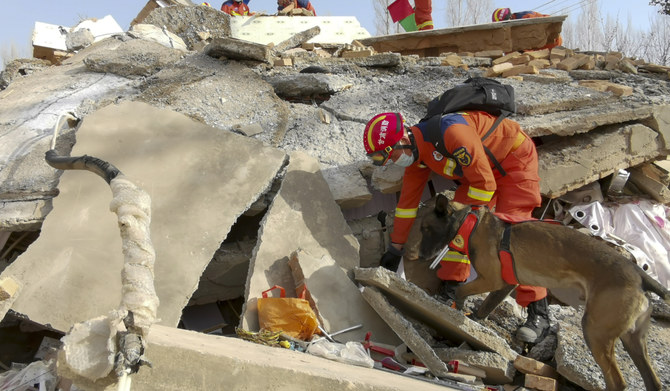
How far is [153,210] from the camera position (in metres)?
3.79

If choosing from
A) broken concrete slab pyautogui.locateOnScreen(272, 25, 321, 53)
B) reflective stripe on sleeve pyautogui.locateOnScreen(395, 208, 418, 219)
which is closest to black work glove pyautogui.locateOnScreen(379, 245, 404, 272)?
reflective stripe on sleeve pyautogui.locateOnScreen(395, 208, 418, 219)

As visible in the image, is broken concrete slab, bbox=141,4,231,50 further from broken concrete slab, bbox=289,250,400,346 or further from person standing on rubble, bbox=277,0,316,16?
broken concrete slab, bbox=289,250,400,346

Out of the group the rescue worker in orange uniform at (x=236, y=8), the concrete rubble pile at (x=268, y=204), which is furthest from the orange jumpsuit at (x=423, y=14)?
the rescue worker in orange uniform at (x=236, y=8)

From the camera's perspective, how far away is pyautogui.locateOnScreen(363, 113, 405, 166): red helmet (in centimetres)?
398

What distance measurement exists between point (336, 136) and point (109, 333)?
3.57m

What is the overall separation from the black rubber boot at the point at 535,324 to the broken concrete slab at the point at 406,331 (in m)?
0.87

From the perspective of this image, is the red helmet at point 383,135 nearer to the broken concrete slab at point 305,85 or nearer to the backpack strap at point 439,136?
the backpack strap at point 439,136

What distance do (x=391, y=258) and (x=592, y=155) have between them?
223 centimetres

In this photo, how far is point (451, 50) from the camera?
8.02 meters

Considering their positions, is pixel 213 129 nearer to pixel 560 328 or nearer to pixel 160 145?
pixel 160 145

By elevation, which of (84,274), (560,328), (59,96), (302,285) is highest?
(59,96)

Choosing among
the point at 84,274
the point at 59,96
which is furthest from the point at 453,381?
the point at 59,96

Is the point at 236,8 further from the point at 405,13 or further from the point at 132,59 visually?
the point at 132,59

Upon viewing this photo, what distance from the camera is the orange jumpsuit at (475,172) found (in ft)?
12.5
